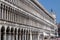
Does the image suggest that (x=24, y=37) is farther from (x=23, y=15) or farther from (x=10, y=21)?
(x=10, y=21)

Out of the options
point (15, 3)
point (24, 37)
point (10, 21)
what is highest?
point (15, 3)

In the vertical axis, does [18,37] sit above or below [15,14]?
below

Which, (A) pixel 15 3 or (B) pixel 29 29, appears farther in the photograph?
(B) pixel 29 29

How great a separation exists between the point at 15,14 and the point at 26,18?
9.93m

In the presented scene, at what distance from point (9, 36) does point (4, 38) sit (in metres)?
3.41

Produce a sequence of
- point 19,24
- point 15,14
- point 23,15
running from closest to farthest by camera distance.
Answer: point 15,14, point 19,24, point 23,15

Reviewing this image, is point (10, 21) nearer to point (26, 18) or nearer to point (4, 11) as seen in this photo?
point (4, 11)

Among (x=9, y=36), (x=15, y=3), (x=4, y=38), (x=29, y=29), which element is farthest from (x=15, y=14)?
(x=29, y=29)

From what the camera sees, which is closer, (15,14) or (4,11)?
(4,11)

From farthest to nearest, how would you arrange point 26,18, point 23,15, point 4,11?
point 26,18, point 23,15, point 4,11

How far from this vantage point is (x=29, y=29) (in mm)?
54750

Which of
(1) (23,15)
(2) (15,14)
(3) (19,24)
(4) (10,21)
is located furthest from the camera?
(1) (23,15)

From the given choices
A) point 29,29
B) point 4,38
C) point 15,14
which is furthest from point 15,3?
point 29,29

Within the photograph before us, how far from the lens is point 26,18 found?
51531 millimetres
